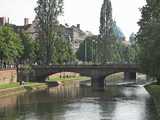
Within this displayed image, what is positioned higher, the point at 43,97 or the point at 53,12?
the point at 53,12

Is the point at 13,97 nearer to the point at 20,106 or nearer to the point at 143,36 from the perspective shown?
the point at 20,106

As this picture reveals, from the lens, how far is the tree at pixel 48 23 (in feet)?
386

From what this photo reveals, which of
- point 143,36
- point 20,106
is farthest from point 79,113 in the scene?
point 143,36

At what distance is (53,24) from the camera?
118 metres

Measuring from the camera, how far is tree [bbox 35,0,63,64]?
117750 mm

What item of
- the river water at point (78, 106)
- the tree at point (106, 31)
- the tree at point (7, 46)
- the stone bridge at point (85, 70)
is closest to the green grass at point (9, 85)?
the river water at point (78, 106)

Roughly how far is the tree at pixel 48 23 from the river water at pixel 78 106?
2210cm

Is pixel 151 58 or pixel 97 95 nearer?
pixel 151 58

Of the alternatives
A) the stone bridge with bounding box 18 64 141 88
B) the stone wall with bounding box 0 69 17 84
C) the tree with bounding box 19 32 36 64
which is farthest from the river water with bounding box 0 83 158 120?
the tree with bounding box 19 32 36 64

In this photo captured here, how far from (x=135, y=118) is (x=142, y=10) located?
31.8 metres

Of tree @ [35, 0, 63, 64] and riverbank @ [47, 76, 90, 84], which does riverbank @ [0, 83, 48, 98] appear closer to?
tree @ [35, 0, 63, 64]

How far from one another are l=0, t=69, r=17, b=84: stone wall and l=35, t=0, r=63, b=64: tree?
29.5ft

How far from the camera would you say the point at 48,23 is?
388ft

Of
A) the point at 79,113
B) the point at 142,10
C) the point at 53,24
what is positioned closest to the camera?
the point at 79,113
